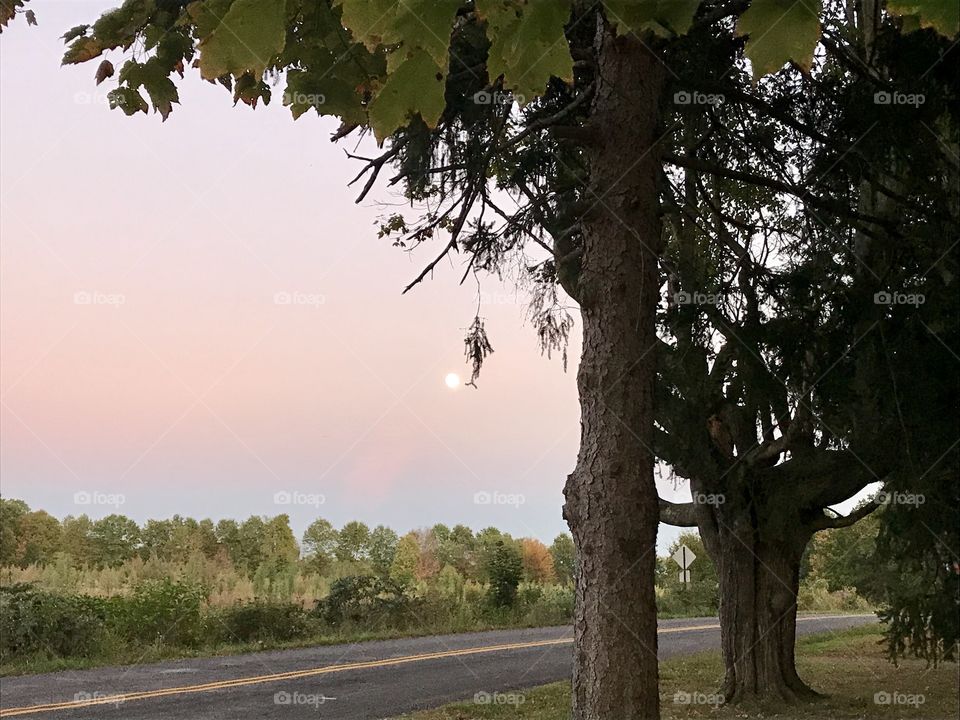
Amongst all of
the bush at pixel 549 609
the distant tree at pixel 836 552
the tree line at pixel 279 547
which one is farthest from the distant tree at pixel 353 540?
the distant tree at pixel 836 552

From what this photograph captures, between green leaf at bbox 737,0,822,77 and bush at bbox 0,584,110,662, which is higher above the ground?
green leaf at bbox 737,0,822,77

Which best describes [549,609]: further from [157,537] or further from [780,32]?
[780,32]

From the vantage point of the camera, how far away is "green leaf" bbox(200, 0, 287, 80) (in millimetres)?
2207

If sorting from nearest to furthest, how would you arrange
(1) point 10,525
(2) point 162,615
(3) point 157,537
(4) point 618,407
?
1. (4) point 618,407
2. (2) point 162,615
3. (3) point 157,537
4. (1) point 10,525

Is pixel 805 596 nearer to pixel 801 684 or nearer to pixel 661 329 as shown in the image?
pixel 801 684

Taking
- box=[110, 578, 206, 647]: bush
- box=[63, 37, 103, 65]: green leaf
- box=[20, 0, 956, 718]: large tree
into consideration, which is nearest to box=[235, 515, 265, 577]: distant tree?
box=[110, 578, 206, 647]: bush

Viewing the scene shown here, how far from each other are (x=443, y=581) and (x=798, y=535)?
11.0 metres

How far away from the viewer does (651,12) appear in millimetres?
2334

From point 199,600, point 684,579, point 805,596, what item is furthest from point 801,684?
point 805,596

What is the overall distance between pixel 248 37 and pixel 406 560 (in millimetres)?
20913

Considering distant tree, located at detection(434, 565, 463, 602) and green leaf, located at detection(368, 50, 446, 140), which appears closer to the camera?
green leaf, located at detection(368, 50, 446, 140)

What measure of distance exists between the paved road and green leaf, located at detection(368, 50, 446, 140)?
857cm

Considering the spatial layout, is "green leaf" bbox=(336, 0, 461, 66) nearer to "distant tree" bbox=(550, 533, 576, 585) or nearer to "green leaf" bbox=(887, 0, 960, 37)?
"green leaf" bbox=(887, 0, 960, 37)

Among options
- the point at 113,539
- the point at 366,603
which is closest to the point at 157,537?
the point at 113,539
